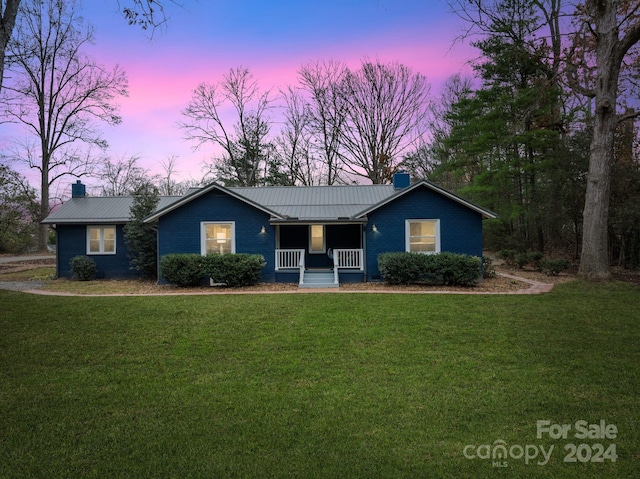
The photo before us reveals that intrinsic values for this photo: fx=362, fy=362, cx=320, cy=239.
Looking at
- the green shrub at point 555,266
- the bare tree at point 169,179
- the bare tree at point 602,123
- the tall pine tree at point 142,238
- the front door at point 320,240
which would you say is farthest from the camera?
the bare tree at point 169,179

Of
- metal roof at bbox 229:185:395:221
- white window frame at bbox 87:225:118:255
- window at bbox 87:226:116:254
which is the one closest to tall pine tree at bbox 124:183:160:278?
white window frame at bbox 87:225:118:255

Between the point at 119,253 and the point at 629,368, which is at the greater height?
the point at 119,253

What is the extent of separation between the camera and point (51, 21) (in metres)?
26.3

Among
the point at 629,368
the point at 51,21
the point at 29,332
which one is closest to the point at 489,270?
the point at 629,368

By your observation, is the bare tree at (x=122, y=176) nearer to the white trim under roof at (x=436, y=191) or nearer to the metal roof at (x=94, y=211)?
the metal roof at (x=94, y=211)

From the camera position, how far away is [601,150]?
1284 centimetres

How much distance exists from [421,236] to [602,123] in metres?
7.36

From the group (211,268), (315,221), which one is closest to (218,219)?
(211,268)

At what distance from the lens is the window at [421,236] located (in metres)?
14.2

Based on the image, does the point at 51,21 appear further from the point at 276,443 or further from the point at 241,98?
the point at 276,443

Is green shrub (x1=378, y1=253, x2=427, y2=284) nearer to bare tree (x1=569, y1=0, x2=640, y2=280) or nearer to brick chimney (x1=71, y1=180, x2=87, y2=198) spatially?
bare tree (x1=569, y1=0, x2=640, y2=280)

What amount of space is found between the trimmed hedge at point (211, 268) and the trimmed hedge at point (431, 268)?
4922 mm

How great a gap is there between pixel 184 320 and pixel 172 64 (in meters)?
10.8

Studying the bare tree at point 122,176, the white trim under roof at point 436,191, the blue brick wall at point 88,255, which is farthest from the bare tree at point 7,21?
the bare tree at point 122,176
